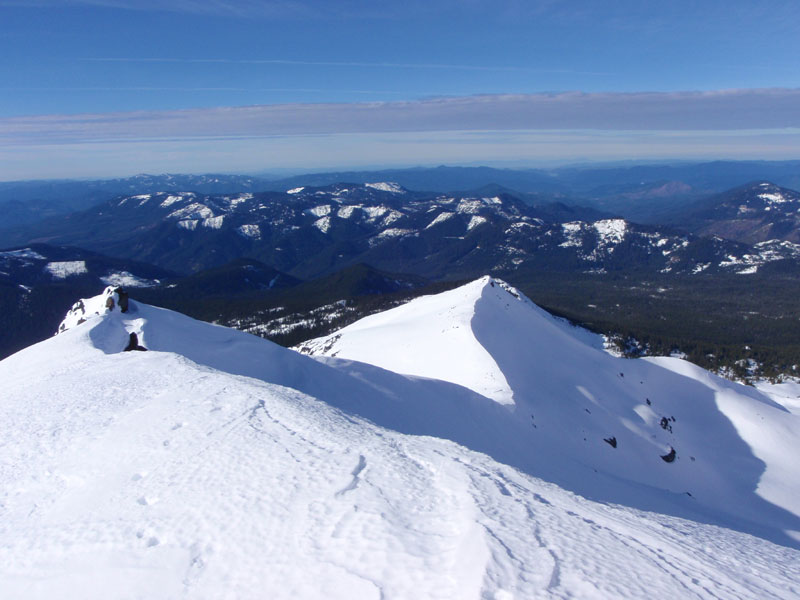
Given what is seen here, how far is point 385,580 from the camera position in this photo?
26.3ft

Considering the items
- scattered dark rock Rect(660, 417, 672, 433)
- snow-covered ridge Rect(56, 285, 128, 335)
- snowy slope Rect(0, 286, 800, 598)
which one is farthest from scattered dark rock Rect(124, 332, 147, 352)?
scattered dark rock Rect(660, 417, 672, 433)

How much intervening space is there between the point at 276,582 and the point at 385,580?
6.77 feet

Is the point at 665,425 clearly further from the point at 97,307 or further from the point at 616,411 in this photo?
the point at 97,307

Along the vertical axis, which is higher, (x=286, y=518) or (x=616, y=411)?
(x=286, y=518)

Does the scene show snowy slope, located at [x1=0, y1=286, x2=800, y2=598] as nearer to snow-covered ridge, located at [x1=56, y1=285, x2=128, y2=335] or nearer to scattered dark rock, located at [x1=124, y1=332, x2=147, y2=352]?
scattered dark rock, located at [x1=124, y1=332, x2=147, y2=352]

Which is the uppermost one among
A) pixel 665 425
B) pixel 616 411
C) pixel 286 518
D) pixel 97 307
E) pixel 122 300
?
pixel 286 518

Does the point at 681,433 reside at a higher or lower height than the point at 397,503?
lower

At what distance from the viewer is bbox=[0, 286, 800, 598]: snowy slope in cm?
842

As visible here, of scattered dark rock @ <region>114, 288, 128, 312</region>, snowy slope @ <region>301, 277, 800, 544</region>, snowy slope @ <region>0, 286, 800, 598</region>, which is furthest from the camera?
scattered dark rock @ <region>114, 288, 128, 312</region>

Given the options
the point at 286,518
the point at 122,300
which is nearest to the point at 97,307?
the point at 122,300

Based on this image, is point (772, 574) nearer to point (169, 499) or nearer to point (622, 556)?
point (622, 556)

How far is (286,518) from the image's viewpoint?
10086mm

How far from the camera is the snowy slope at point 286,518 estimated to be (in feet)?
27.6

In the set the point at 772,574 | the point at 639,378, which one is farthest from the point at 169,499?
the point at 639,378
